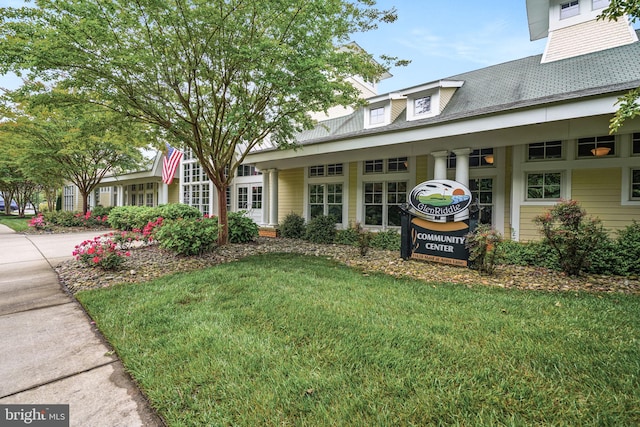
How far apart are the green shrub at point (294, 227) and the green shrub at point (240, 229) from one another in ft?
5.45

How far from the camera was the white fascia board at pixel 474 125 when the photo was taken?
4844 mm

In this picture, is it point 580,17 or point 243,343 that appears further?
point 580,17

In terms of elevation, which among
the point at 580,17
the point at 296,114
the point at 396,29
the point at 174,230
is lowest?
the point at 174,230

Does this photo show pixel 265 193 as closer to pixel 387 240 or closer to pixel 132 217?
pixel 387 240

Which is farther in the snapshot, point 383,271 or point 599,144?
point 599,144

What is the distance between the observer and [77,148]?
38.0 ft

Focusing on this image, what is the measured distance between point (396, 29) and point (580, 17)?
6545 mm

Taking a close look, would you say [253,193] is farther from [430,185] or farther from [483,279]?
[483,279]

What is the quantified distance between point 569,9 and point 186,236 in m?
13.4

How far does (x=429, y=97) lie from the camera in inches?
349

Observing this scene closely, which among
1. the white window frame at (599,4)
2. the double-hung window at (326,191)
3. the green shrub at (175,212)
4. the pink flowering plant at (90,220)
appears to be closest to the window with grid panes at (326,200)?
the double-hung window at (326,191)

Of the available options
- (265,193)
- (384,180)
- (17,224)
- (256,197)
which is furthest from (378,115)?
(17,224)

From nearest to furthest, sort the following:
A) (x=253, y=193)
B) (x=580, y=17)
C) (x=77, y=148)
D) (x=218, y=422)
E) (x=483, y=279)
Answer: (x=218, y=422) < (x=483, y=279) < (x=580, y=17) < (x=77, y=148) < (x=253, y=193)

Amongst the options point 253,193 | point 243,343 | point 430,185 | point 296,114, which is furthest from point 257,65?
point 253,193
